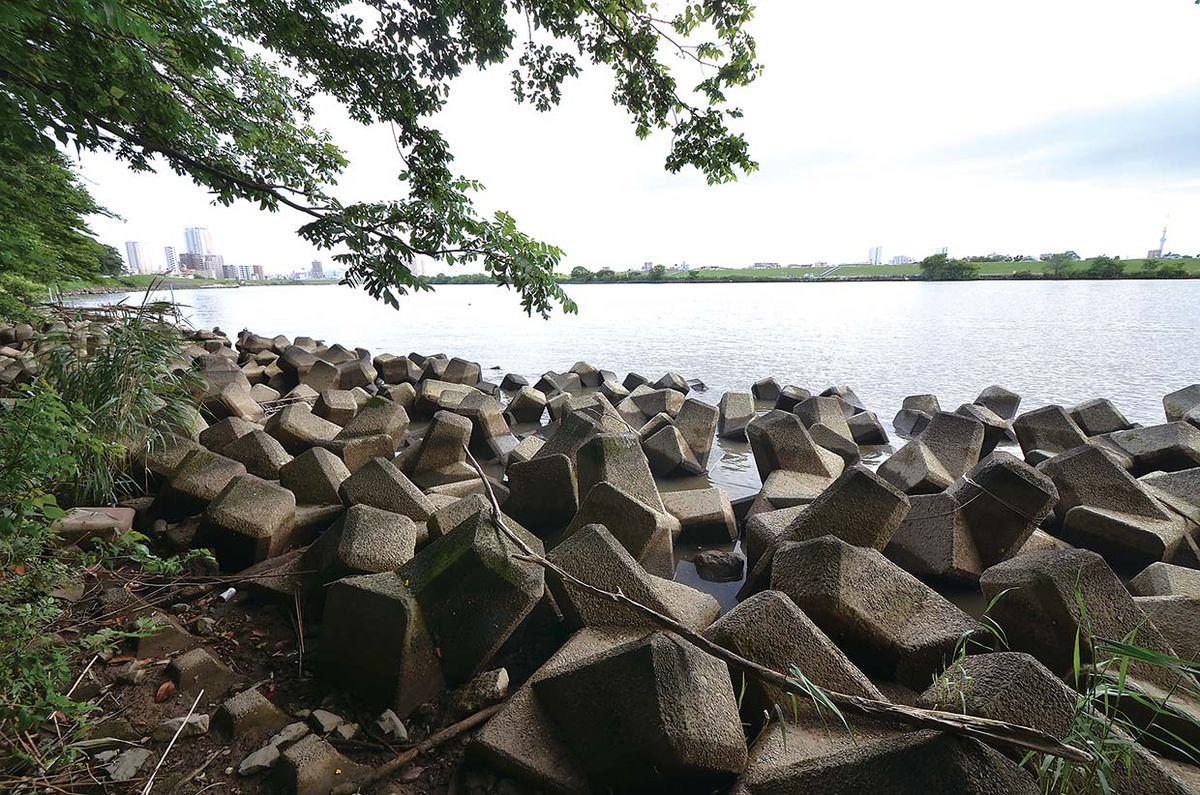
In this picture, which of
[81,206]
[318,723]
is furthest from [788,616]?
[81,206]

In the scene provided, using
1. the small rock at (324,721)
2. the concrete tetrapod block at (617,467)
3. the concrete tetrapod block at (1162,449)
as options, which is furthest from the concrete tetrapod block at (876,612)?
the concrete tetrapod block at (1162,449)

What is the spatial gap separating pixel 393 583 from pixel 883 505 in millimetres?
2993

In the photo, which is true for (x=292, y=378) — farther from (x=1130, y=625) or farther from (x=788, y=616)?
(x=1130, y=625)

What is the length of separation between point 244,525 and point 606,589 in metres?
2.62

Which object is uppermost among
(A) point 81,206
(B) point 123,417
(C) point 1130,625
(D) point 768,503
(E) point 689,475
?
(A) point 81,206

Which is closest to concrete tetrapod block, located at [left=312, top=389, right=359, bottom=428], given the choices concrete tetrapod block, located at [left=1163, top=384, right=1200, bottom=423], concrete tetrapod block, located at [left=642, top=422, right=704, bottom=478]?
concrete tetrapod block, located at [left=642, top=422, right=704, bottom=478]

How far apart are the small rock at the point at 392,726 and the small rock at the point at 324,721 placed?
0.60 ft

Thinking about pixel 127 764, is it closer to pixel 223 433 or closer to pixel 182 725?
pixel 182 725

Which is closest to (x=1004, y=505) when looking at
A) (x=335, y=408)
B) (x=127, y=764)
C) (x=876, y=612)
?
(x=876, y=612)

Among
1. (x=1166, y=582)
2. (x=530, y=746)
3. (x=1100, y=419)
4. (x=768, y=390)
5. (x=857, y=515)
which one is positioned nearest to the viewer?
(x=530, y=746)

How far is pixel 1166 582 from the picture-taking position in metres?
3.21

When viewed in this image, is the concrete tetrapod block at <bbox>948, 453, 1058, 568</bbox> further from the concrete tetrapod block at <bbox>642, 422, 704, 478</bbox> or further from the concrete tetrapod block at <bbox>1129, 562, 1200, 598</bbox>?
the concrete tetrapod block at <bbox>642, 422, 704, 478</bbox>

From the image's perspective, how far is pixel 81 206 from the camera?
9.48 metres

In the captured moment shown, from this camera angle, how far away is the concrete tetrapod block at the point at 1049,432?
6797 millimetres
